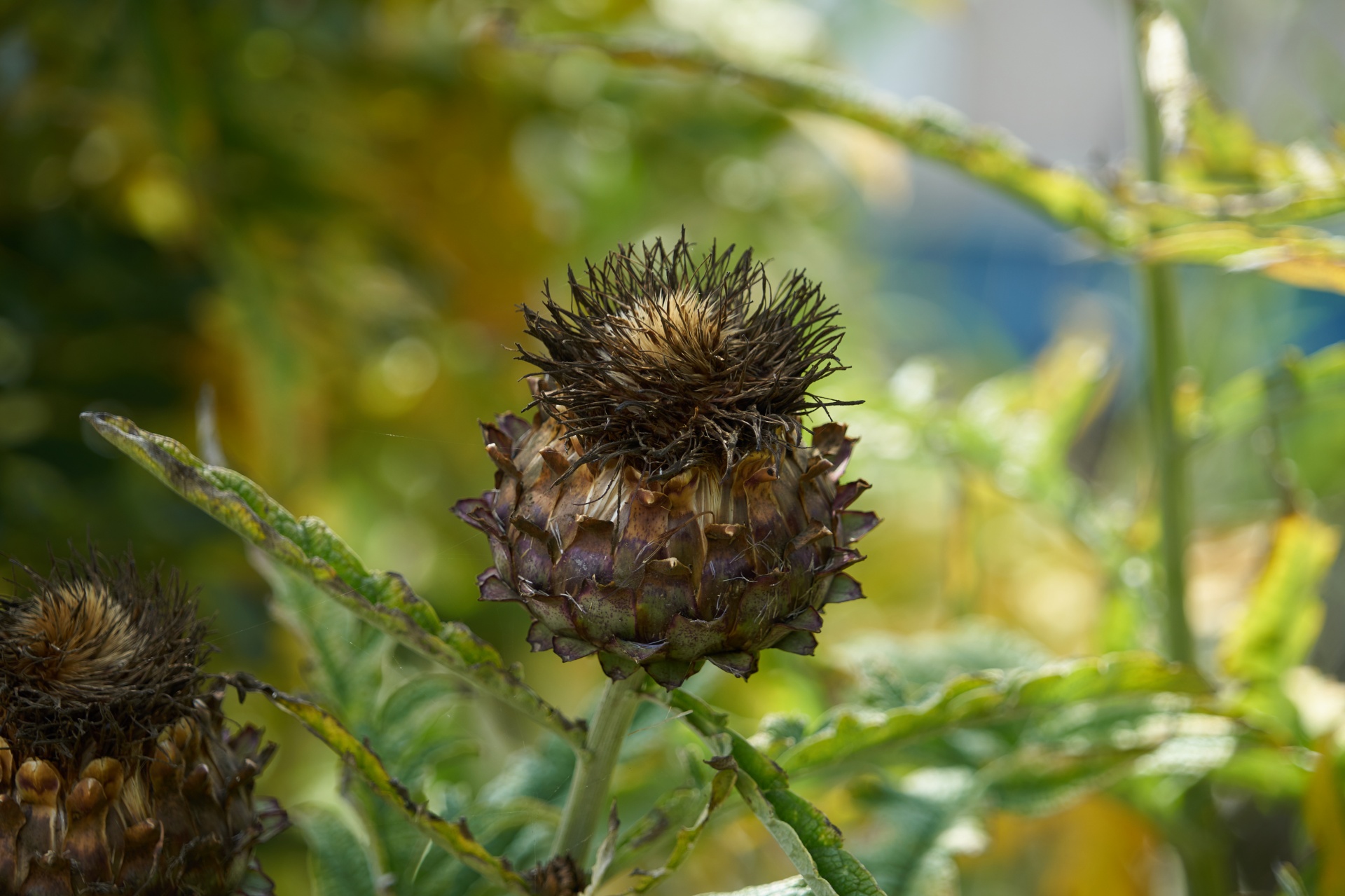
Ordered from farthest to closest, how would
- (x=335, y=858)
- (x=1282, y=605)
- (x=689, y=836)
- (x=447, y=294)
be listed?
1. (x=447, y=294)
2. (x=1282, y=605)
3. (x=335, y=858)
4. (x=689, y=836)

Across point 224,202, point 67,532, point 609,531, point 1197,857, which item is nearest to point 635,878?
point 609,531

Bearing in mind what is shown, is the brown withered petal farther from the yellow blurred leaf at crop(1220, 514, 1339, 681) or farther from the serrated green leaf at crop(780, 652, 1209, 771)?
the yellow blurred leaf at crop(1220, 514, 1339, 681)

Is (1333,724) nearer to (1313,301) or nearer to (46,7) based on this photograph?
(46,7)

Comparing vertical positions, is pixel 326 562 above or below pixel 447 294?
below

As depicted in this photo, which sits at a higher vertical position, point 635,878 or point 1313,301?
point 1313,301

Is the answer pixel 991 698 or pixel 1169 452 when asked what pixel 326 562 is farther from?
pixel 1169 452

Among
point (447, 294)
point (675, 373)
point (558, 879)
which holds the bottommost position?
point (558, 879)

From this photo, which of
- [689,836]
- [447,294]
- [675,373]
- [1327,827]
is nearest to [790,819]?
[689,836]

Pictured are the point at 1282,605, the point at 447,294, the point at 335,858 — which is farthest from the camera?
the point at 447,294
